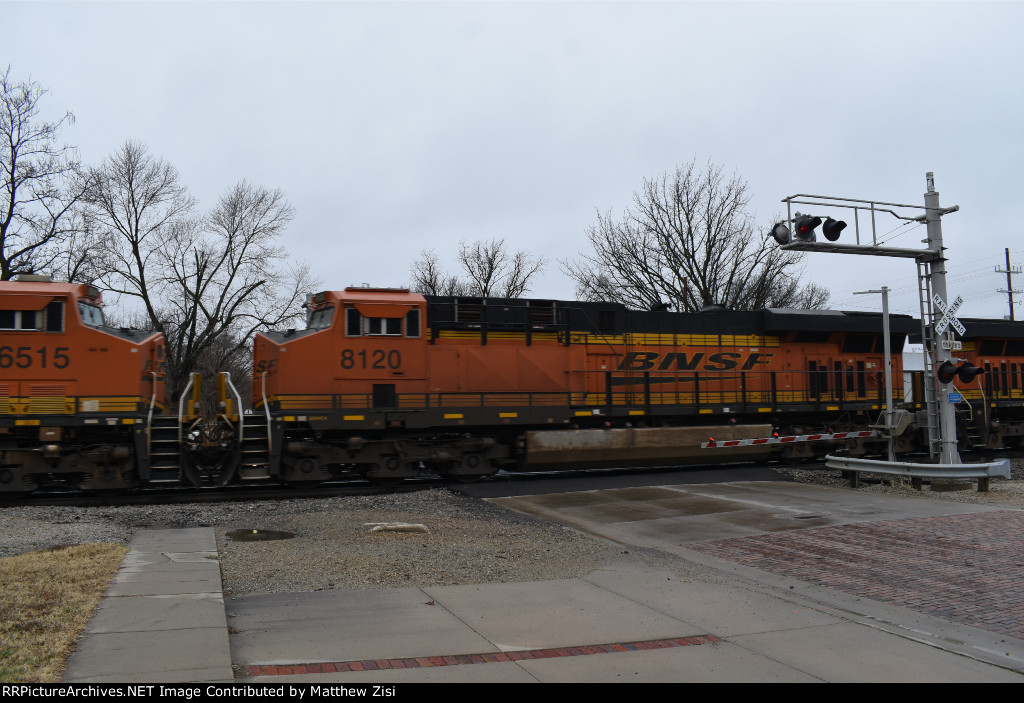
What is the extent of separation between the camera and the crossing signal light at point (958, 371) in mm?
14297

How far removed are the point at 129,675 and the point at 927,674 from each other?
4.93 m

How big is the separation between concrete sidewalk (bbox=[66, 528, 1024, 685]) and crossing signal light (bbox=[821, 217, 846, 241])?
29.0 ft

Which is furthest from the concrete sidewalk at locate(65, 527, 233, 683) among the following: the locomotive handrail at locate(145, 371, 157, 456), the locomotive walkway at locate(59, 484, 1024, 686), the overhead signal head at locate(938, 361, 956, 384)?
the overhead signal head at locate(938, 361, 956, 384)

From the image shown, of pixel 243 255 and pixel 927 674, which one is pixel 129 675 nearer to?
pixel 927 674

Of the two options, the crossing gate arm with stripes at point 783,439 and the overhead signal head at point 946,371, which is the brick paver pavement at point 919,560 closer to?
the overhead signal head at point 946,371

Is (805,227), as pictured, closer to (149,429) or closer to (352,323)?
(352,323)

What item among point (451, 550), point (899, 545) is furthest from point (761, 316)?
point (451, 550)

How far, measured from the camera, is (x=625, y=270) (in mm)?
35625

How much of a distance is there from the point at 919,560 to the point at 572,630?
4.69 metres

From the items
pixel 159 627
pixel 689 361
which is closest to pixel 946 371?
pixel 689 361

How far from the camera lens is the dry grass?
15.0 ft

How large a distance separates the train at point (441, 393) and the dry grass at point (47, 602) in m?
5.34

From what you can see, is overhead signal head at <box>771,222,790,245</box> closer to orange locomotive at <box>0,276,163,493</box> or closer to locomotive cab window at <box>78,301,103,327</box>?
orange locomotive at <box>0,276,163,493</box>

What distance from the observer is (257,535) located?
9.59 metres
